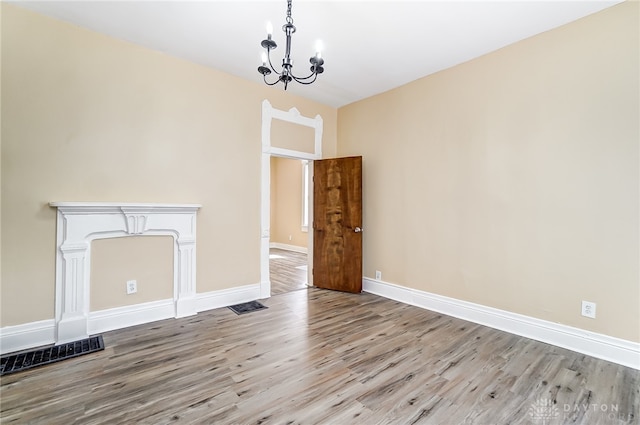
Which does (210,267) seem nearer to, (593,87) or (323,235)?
(323,235)

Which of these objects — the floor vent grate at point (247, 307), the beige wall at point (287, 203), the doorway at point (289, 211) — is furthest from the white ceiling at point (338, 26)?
the beige wall at point (287, 203)

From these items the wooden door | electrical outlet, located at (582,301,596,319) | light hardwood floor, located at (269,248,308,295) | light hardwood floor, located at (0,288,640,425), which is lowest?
light hardwood floor, located at (0,288,640,425)

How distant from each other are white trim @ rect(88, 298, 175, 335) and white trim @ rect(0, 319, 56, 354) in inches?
11.4

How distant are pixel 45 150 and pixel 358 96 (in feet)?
12.2

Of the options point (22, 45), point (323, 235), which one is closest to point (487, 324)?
point (323, 235)

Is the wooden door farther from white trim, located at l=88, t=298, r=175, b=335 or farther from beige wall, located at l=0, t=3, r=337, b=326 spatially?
white trim, located at l=88, t=298, r=175, b=335

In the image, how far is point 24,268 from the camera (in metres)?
2.51

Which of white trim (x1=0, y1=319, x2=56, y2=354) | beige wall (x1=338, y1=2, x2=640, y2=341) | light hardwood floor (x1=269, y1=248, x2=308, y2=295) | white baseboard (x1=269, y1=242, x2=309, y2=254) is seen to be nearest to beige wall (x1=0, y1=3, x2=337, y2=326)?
white trim (x1=0, y1=319, x2=56, y2=354)

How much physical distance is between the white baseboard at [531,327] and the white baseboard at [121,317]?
6.90 ft

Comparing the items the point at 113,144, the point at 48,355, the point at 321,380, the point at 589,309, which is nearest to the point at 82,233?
the point at 113,144

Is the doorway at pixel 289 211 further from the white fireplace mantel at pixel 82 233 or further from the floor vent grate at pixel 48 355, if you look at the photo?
the floor vent grate at pixel 48 355

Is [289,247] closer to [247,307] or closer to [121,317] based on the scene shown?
[247,307]

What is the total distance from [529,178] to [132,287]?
13.6 feet

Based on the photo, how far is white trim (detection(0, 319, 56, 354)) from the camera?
2.42m
